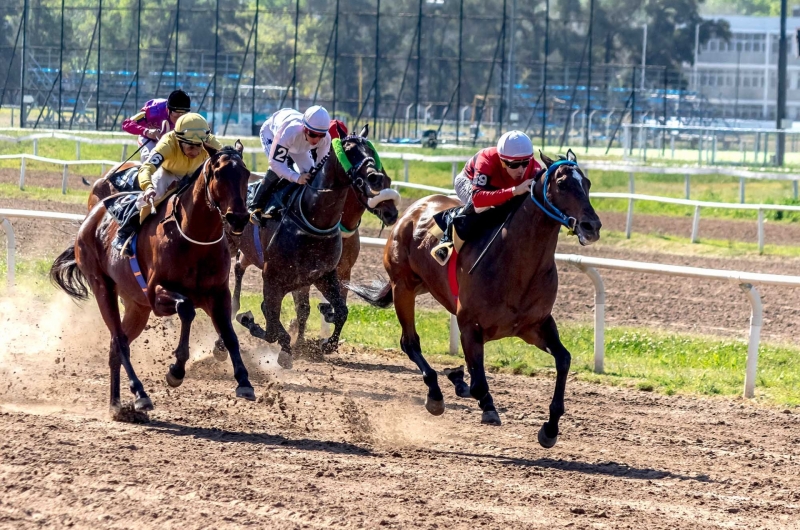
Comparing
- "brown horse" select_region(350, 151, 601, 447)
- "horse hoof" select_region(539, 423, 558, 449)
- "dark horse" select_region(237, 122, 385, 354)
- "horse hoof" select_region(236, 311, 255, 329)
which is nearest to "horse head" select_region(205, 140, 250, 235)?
"brown horse" select_region(350, 151, 601, 447)

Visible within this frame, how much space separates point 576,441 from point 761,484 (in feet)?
4.35

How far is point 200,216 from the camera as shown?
276 inches

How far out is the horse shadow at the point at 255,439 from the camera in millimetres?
6531

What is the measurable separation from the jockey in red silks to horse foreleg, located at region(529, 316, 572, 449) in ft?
2.64

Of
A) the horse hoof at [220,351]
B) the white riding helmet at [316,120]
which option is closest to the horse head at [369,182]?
the white riding helmet at [316,120]

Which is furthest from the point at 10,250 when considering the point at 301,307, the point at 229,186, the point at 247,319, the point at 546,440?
the point at 546,440

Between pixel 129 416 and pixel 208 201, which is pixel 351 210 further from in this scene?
pixel 129 416

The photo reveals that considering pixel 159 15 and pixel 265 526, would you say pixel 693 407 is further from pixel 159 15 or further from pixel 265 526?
pixel 159 15

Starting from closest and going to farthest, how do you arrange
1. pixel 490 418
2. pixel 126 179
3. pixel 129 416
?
pixel 490 418, pixel 129 416, pixel 126 179

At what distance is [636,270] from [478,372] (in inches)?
113

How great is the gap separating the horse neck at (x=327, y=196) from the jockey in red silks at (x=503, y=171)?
139 centimetres

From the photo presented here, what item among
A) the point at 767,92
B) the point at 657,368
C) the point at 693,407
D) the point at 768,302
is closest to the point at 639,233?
the point at 768,302

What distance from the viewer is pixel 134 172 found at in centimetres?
956

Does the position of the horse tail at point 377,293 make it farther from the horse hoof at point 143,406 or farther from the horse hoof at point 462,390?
the horse hoof at point 143,406
